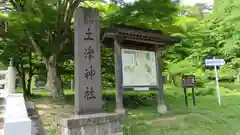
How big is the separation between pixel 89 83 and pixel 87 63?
0.48m

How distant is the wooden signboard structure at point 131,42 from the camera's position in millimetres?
7152

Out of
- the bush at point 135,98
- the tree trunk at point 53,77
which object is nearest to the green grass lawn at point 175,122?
the bush at point 135,98

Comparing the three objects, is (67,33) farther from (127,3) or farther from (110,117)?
(110,117)

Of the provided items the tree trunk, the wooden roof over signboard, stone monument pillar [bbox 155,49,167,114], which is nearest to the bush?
stone monument pillar [bbox 155,49,167,114]

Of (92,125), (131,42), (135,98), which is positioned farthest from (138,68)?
(92,125)

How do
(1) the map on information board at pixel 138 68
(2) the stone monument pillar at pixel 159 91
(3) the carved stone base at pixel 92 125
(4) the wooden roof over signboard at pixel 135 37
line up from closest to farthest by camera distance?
(3) the carved stone base at pixel 92 125 < (4) the wooden roof over signboard at pixel 135 37 < (1) the map on information board at pixel 138 68 < (2) the stone monument pillar at pixel 159 91

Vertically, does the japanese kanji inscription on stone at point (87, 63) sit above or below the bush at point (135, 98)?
above

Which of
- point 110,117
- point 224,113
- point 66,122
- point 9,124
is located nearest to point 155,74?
point 224,113

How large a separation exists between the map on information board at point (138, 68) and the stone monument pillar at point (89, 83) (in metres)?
2.15

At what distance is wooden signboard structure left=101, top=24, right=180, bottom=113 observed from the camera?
7.15 metres

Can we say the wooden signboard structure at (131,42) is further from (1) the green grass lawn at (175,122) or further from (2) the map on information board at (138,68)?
(1) the green grass lawn at (175,122)

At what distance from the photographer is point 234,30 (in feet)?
62.1

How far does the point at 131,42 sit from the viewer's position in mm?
7953

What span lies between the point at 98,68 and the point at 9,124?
2.72 meters
